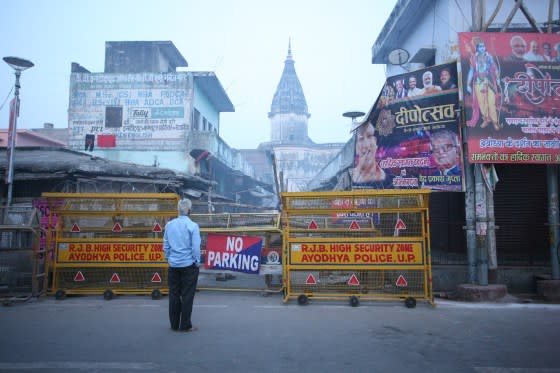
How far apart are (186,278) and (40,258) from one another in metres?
4.71

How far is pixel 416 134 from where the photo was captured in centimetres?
888

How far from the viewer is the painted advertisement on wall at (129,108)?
21.6 m

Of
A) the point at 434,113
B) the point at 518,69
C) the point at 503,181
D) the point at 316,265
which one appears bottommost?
the point at 316,265

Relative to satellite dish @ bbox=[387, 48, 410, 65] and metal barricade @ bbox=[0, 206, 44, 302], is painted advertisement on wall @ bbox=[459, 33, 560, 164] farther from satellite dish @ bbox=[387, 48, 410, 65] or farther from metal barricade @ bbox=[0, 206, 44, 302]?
metal barricade @ bbox=[0, 206, 44, 302]

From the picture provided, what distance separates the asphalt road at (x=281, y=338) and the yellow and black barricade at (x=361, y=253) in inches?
11.6

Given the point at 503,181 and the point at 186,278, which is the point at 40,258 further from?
the point at 503,181

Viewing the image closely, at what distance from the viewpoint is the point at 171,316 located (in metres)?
5.32

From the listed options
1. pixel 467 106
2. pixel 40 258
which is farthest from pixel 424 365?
pixel 40 258

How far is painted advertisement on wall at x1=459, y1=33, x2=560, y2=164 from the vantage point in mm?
8023

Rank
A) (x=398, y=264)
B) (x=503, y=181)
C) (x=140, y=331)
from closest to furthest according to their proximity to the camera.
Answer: (x=140, y=331)
(x=398, y=264)
(x=503, y=181)

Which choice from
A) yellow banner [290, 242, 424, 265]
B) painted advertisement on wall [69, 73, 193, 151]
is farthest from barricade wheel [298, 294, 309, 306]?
painted advertisement on wall [69, 73, 193, 151]

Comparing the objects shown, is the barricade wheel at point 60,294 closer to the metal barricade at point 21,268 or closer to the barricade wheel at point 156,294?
the metal barricade at point 21,268

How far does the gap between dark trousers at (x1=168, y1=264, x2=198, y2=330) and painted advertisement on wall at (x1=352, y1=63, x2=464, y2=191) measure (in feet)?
18.7

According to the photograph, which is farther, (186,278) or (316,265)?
(316,265)
